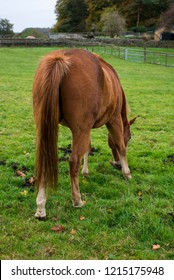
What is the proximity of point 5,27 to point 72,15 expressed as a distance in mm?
15985

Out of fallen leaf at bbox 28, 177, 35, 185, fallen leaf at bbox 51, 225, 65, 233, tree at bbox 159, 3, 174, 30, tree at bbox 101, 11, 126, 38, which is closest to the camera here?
fallen leaf at bbox 51, 225, 65, 233

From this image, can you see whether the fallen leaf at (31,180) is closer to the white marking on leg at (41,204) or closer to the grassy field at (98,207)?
the grassy field at (98,207)

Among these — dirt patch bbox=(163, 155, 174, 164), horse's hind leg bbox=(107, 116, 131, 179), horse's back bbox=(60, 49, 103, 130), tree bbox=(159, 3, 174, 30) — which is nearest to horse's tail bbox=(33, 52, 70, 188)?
horse's back bbox=(60, 49, 103, 130)

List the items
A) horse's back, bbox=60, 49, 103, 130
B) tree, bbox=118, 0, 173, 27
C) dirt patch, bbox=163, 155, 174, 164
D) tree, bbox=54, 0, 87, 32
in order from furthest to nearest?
tree, bbox=54, 0, 87, 32 → tree, bbox=118, 0, 173, 27 → dirt patch, bbox=163, 155, 174, 164 → horse's back, bbox=60, 49, 103, 130

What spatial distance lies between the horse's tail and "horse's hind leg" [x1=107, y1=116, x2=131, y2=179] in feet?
4.65

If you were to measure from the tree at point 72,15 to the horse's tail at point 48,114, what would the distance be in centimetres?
8021

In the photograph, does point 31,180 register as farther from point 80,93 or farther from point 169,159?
point 169,159

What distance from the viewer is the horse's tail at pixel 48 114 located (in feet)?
12.6

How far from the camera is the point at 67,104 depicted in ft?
13.0

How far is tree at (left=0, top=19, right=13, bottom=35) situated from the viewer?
7412cm

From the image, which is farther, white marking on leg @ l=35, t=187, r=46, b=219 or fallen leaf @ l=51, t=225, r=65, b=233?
white marking on leg @ l=35, t=187, r=46, b=219

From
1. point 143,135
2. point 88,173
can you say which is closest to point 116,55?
point 143,135

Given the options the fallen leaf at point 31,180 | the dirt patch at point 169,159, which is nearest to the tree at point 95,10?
the dirt patch at point 169,159

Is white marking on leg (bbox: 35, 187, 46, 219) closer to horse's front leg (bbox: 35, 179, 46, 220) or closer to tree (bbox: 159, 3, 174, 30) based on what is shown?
horse's front leg (bbox: 35, 179, 46, 220)
